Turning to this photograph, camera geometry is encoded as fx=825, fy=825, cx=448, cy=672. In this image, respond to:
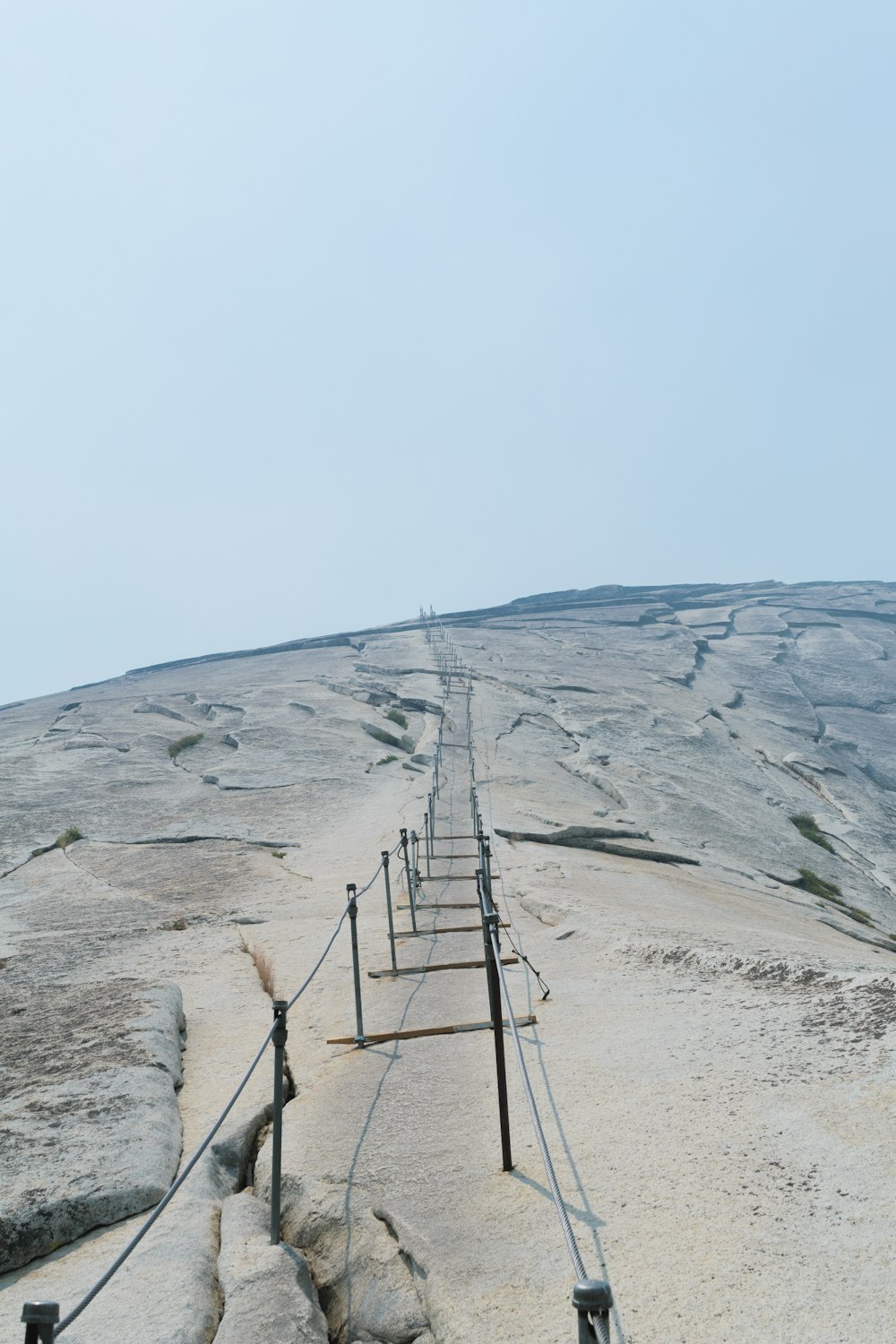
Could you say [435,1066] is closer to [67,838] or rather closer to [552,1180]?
[552,1180]

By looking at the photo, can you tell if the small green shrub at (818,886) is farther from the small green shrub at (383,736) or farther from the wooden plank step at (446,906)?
the small green shrub at (383,736)

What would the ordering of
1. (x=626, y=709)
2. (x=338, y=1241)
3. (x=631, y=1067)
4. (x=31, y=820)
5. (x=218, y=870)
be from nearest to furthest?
(x=338, y=1241)
(x=631, y=1067)
(x=218, y=870)
(x=31, y=820)
(x=626, y=709)

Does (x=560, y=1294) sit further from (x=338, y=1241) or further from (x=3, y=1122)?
(x=3, y=1122)

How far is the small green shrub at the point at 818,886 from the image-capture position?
18.3 metres

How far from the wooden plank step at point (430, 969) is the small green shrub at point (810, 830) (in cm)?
1578

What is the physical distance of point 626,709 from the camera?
31797 mm

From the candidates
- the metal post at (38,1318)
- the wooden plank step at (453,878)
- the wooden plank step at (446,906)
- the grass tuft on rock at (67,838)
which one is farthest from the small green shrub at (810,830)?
the metal post at (38,1318)

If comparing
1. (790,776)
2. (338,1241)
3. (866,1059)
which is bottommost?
(790,776)

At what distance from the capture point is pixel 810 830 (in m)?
23.3

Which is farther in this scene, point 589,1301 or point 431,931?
point 431,931

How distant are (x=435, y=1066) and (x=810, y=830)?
65.4 ft

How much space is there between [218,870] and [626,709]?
20645 millimetres

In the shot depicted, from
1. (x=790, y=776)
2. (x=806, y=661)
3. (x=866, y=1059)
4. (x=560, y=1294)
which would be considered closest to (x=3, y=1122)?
(x=560, y=1294)

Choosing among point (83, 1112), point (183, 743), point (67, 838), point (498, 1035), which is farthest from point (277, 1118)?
point (183, 743)
